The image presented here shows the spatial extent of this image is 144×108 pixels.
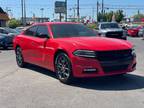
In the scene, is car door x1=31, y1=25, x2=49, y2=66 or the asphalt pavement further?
car door x1=31, y1=25, x2=49, y2=66

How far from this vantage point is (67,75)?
9.02 m

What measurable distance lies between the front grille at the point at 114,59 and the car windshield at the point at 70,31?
171 centimetres

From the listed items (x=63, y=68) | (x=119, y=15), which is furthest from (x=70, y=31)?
(x=119, y=15)

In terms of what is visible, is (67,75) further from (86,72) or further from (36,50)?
(36,50)

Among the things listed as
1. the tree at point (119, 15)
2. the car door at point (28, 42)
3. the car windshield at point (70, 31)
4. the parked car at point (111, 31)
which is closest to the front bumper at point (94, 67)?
the car windshield at point (70, 31)

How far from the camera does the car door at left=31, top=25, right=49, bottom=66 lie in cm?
1023

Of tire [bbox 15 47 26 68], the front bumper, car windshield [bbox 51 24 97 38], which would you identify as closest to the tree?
tire [bbox 15 47 26 68]

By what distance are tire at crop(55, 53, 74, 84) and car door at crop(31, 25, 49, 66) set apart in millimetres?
961

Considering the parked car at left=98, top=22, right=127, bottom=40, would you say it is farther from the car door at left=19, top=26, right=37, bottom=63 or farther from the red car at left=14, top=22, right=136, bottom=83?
the red car at left=14, top=22, right=136, bottom=83

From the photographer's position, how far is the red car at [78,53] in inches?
337

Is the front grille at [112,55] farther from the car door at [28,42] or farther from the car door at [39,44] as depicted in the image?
the car door at [28,42]

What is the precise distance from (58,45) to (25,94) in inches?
73.3

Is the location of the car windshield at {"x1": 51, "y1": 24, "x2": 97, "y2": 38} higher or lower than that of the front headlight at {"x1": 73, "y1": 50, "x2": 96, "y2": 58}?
higher

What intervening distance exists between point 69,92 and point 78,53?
101 cm
